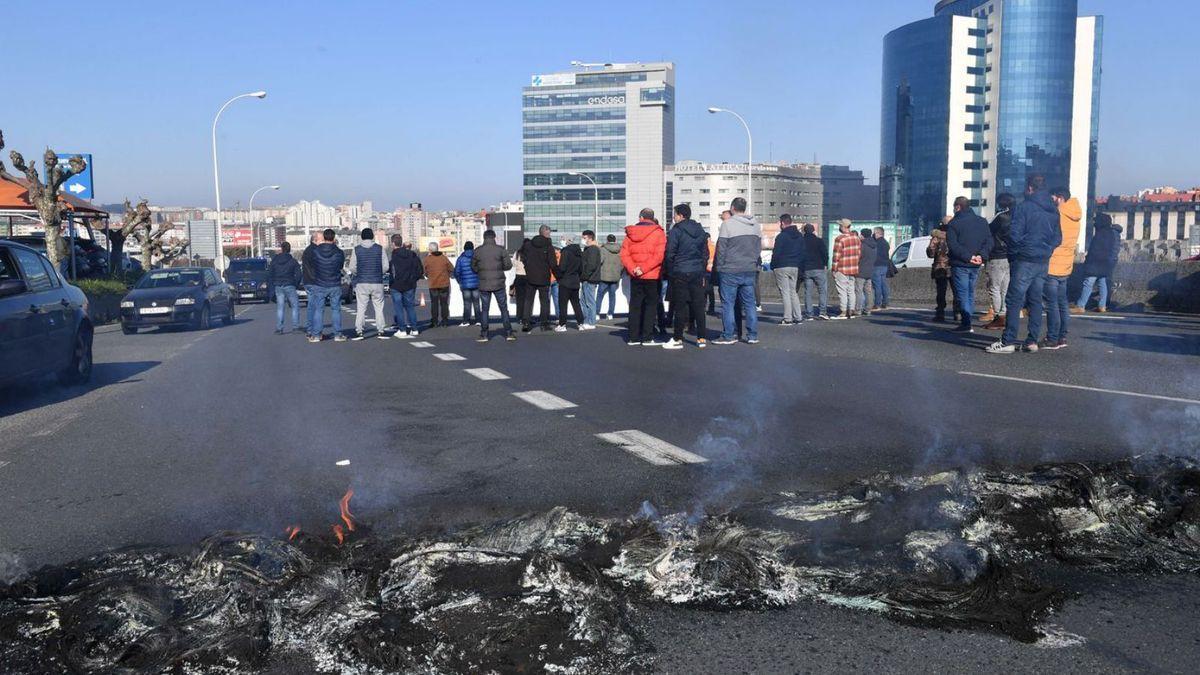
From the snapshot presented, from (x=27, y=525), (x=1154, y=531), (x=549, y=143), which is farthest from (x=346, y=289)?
(x=549, y=143)

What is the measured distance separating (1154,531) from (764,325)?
13.4m

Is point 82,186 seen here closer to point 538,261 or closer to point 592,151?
point 538,261

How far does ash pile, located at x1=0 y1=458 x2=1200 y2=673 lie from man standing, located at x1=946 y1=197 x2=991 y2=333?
10.1 m

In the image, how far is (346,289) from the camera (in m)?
32.9

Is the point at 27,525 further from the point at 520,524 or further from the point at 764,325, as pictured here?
the point at 764,325

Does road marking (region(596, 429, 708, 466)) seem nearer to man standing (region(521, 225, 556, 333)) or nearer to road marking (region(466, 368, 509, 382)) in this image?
road marking (region(466, 368, 509, 382))

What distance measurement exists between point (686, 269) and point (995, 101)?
14439 cm

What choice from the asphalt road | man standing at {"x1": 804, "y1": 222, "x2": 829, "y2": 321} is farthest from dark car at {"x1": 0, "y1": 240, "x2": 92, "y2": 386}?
man standing at {"x1": 804, "y1": 222, "x2": 829, "y2": 321}

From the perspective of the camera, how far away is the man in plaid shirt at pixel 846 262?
1827cm

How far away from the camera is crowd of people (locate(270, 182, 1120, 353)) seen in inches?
492

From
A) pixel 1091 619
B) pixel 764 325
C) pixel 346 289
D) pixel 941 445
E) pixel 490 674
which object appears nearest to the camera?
pixel 490 674

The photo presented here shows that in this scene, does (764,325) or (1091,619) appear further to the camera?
(764,325)

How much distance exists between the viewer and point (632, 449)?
22.2 ft

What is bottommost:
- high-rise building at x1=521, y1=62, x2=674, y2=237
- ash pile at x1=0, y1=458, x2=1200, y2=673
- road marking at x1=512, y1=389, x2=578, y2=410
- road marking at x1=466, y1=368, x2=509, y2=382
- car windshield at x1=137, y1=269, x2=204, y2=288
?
road marking at x1=466, y1=368, x2=509, y2=382
